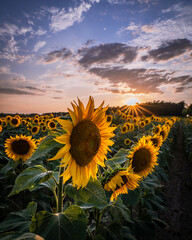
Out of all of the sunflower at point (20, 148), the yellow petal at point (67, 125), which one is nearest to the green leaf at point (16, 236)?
the yellow petal at point (67, 125)

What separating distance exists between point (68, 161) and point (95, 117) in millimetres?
442

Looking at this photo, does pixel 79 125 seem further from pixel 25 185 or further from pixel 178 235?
pixel 178 235

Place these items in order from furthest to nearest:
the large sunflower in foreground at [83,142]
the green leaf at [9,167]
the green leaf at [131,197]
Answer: the green leaf at [9,167] < the green leaf at [131,197] < the large sunflower in foreground at [83,142]

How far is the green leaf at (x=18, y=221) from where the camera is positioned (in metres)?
1.48

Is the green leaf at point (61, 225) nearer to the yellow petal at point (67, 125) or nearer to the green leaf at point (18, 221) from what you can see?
the green leaf at point (18, 221)

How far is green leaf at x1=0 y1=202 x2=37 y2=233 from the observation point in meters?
1.48

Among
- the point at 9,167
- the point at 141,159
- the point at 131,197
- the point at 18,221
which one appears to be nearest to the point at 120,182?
A: the point at 131,197

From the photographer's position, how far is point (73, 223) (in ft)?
3.76

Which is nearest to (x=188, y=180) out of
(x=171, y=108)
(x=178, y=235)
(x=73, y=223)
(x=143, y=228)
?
(x=178, y=235)

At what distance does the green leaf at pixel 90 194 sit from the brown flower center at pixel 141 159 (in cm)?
125

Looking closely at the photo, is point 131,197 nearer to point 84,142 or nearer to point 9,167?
point 84,142

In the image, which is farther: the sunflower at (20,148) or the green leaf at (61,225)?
the sunflower at (20,148)

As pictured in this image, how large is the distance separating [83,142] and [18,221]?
110cm

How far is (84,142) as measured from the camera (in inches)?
51.1
